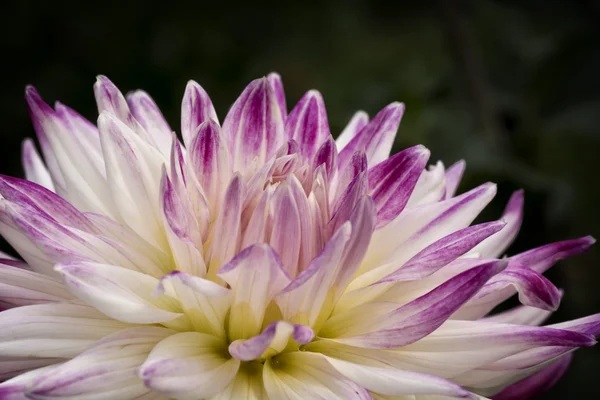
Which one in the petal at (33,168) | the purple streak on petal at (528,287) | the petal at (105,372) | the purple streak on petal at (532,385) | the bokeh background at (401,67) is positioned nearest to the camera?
the petal at (105,372)

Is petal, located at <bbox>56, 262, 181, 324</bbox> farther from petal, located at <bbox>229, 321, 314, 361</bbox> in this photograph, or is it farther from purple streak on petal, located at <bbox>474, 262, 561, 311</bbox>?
purple streak on petal, located at <bbox>474, 262, 561, 311</bbox>

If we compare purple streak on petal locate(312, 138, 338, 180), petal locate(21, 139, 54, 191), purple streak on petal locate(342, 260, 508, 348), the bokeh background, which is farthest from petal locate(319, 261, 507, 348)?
the bokeh background

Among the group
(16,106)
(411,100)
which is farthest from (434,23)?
(16,106)

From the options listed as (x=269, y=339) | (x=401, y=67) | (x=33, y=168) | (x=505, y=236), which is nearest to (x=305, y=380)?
(x=269, y=339)

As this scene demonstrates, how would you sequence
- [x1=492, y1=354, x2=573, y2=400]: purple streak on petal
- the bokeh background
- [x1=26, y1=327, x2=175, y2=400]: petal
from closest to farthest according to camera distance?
[x1=26, y1=327, x2=175, y2=400]: petal
[x1=492, y1=354, x2=573, y2=400]: purple streak on petal
the bokeh background

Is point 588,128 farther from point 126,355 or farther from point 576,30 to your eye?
point 126,355

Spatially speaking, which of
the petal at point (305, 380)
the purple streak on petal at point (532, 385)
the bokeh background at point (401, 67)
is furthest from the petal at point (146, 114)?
the bokeh background at point (401, 67)

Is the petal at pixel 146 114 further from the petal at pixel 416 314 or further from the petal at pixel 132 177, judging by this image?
the petal at pixel 416 314
